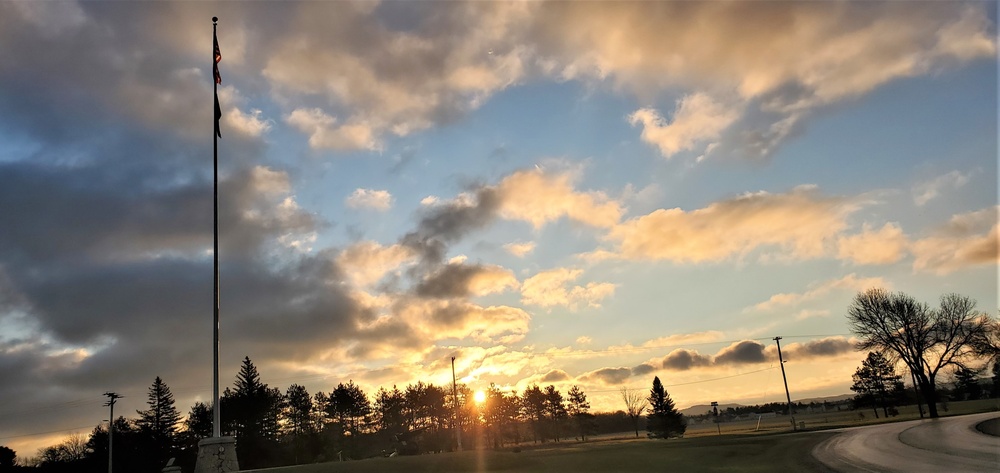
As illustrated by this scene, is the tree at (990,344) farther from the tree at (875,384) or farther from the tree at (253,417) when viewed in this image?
the tree at (253,417)

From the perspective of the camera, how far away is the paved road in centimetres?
2866

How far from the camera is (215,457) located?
24891mm

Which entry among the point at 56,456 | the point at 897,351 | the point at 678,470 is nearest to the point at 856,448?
the point at 678,470

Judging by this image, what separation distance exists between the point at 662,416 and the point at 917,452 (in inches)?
2994

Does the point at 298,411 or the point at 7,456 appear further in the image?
the point at 298,411

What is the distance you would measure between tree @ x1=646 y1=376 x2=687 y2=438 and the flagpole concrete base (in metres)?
92.3

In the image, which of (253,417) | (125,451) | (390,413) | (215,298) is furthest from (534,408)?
(215,298)

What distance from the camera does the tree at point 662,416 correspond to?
106125 mm

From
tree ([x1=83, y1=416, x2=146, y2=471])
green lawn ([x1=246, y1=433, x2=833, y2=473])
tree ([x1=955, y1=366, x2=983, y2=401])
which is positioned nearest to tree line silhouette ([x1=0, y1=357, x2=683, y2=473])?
tree ([x1=83, y1=416, x2=146, y2=471])

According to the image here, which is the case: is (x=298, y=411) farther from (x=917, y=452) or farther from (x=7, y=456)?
(x=917, y=452)

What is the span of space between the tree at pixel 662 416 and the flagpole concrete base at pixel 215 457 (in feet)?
303

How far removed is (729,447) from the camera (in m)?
46.0

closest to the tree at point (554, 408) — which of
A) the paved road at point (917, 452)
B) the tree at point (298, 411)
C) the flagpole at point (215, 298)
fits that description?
the tree at point (298, 411)

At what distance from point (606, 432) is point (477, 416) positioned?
172 ft
